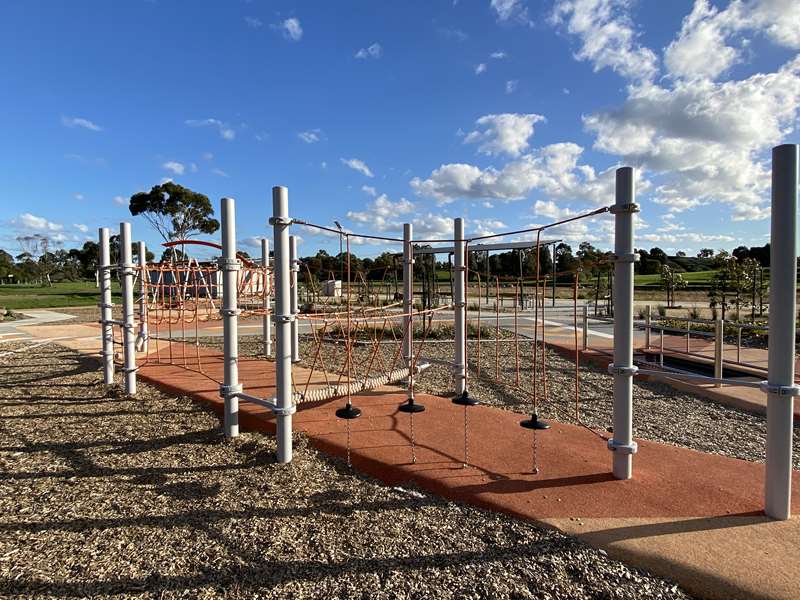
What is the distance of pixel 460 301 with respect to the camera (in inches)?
209

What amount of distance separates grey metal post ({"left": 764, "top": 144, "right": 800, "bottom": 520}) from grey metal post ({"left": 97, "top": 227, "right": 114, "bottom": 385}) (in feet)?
22.7

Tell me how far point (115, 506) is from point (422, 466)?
207cm

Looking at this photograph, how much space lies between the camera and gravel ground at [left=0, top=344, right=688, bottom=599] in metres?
2.27

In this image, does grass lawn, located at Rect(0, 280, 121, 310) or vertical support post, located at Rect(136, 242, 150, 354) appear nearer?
vertical support post, located at Rect(136, 242, 150, 354)

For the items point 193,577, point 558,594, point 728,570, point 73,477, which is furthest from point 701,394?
point 73,477

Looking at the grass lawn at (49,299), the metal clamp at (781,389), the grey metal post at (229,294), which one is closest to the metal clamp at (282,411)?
the grey metal post at (229,294)

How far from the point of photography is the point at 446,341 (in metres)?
12.4

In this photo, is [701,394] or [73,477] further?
[701,394]

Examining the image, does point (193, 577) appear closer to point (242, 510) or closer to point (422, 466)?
point (242, 510)

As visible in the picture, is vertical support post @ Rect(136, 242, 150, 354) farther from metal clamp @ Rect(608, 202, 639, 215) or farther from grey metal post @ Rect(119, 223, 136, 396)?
metal clamp @ Rect(608, 202, 639, 215)

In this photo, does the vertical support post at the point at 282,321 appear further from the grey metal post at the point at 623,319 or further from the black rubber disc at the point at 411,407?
the grey metal post at the point at 623,319

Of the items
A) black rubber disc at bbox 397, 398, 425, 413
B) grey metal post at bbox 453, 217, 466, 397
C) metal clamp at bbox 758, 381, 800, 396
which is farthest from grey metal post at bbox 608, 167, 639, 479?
grey metal post at bbox 453, 217, 466, 397

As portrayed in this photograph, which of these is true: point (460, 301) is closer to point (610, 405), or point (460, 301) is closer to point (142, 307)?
point (610, 405)

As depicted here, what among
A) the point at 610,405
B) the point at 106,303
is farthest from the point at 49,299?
the point at 610,405
